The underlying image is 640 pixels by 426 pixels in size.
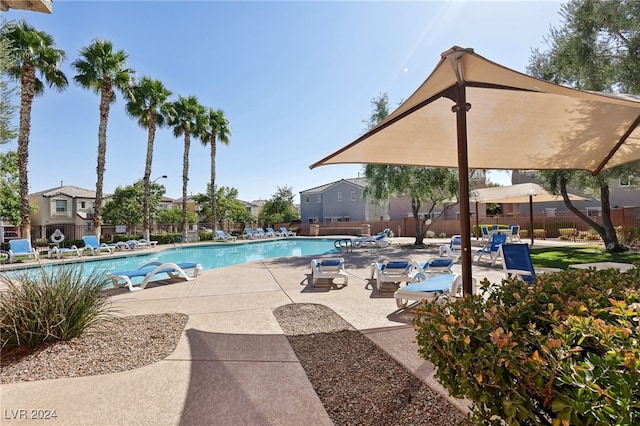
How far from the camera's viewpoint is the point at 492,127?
15.1 feet

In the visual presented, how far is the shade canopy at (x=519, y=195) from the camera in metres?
15.2

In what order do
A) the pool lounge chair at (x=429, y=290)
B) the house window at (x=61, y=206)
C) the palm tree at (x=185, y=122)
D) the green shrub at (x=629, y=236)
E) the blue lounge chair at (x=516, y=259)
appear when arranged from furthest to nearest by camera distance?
the house window at (x=61, y=206)
the palm tree at (x=185, y=122)
the green shrub at (x=629, y=236)
the blue lounge chair at (x=516, y=259)
the pool lounge chair at (x=429, y=290)

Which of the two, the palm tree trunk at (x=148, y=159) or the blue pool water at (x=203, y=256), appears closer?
the blue pool water at (x=203, y=256)

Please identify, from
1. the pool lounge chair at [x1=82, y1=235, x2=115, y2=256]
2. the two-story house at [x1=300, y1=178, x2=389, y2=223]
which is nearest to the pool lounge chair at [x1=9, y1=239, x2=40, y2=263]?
the pool lounge chair at [x1=82, y1=235, x2=115, y2=256]

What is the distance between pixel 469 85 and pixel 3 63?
4.55 m

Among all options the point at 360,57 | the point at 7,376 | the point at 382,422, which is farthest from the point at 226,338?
the point at 360,57

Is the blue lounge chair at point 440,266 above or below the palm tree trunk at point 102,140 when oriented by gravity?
below

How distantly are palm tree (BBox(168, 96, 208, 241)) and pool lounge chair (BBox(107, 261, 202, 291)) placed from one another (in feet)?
58.9

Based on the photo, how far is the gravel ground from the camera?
236 centimetres

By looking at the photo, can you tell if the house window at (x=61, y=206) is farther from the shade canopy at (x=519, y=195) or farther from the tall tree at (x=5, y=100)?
the shade canopy at (x=519, y=195)

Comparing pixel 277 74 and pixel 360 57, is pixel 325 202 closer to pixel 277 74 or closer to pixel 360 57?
pixel 277 74

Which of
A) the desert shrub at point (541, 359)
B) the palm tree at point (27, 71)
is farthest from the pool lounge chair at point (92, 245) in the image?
the desert shrub at point (541, 359)

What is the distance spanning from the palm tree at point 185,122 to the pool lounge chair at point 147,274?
17950 millimetres

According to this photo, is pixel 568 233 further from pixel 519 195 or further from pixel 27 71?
pixel 27 71
